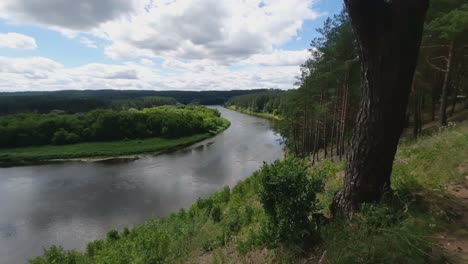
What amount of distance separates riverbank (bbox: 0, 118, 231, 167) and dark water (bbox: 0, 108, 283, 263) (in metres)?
4.20

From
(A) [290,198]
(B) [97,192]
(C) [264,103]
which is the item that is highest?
(A) [290,198]

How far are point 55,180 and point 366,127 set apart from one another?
34448 mm

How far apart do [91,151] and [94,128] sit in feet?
47.2

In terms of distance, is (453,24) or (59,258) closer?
(59,258)

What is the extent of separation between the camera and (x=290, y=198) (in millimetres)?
4406

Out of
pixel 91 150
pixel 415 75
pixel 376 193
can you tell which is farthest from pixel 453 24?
pixel 91 150

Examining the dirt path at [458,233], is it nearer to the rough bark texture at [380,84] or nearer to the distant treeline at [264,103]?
the rough bark texture at [380,84]

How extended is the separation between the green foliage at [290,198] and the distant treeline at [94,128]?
59492mm

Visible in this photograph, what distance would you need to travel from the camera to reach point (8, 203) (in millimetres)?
25641

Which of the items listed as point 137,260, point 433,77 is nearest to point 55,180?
point 137,260

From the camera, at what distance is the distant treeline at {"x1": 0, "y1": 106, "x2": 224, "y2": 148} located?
5819 centimetres

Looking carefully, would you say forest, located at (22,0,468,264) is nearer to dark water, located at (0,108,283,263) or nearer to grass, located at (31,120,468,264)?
grass, located at (31,120,468,264)

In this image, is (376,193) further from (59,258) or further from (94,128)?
(94,128)

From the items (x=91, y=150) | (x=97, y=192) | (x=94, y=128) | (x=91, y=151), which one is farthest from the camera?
(x=94, y=128)
